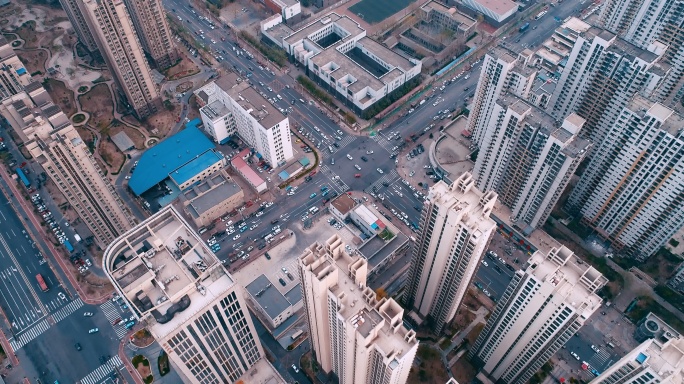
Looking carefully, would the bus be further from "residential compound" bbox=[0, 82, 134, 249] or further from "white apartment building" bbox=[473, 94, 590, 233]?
"white apartment building" bbox=[473, 94, 590, 233]

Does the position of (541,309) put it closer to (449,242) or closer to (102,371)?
(449,242)

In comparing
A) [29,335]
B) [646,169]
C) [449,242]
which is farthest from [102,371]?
[646,169]

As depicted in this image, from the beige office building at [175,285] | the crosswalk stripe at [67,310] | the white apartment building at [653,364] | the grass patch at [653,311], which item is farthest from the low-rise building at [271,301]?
the grass patch at [653,311]

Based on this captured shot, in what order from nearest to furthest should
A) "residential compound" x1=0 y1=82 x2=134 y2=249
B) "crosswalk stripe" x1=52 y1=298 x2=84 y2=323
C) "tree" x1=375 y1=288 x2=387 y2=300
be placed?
"residential compound" x1=0 y1=82 x2=134 y2=249 < "tree" x1=375 y1=288 x2=387 y2=300 < "crosswalk stripe" x1=52 y1=298 x2=84 y2=323

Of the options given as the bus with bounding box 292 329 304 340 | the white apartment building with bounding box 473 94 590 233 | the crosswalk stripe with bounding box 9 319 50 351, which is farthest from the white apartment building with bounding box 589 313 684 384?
the crosswalk stripe with bounding box 9 319 50 351

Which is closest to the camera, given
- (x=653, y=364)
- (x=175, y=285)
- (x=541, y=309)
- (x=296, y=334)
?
(x=653, y=364)

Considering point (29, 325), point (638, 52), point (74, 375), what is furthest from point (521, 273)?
point (29, 325)
